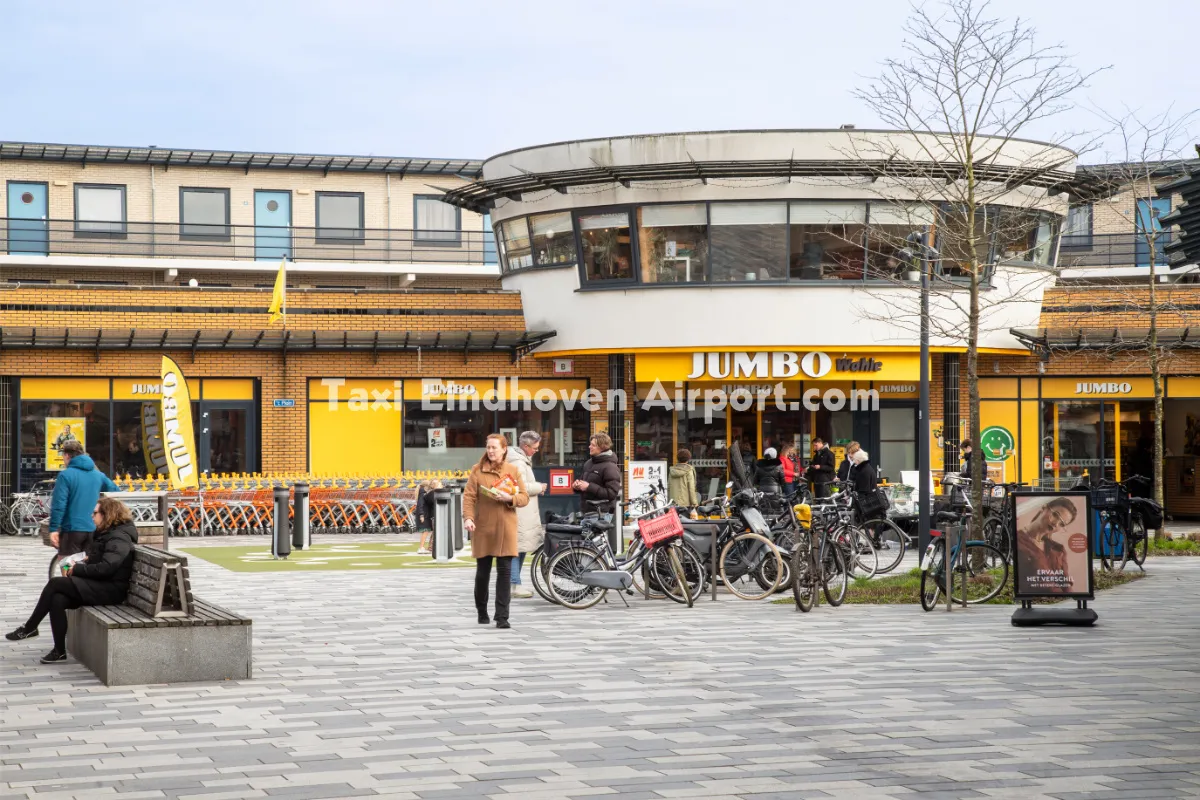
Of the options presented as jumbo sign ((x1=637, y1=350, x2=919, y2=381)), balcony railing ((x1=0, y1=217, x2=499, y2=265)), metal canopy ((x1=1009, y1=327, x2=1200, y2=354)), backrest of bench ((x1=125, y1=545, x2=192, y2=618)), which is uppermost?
balcony railing ((x1=0, y1=217, x2=499, y2=265))

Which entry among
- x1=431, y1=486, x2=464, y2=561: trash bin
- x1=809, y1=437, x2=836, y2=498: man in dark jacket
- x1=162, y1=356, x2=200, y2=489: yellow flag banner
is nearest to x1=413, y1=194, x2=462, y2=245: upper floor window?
x1=162, y1=356, x2=200, y2=489: yellow flag banner

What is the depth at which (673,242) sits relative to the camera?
94.0 feet

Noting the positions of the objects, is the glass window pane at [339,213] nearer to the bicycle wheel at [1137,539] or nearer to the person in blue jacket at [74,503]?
the bicycle wheel at [1137,539]

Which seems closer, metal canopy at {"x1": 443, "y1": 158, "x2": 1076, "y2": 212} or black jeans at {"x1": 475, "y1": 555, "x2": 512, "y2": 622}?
black jeans at {"x1": 475, "y1": 555, "x2": 512, "y2": 622}

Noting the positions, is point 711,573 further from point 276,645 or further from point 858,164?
point 858,164

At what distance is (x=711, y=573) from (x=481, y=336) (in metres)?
15.2

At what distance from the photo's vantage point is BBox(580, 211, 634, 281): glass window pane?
28906 millimetres

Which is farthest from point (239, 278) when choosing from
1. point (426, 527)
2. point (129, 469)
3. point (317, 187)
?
point (426, 527)

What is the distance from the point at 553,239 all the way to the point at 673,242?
272 centimetres

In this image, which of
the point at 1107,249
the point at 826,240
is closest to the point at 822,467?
the point at 826,240

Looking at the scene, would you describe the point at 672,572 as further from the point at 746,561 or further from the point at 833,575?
the point at 833,575

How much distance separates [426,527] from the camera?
23.2 meters

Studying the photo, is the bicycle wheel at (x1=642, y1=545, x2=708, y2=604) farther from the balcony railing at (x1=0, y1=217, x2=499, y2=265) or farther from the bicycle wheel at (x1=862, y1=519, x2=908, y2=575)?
the balcony railing at (x1=0, y1=217, x2=499, y2=265)

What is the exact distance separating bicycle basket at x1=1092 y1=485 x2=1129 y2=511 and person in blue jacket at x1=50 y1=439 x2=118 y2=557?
465 inches
